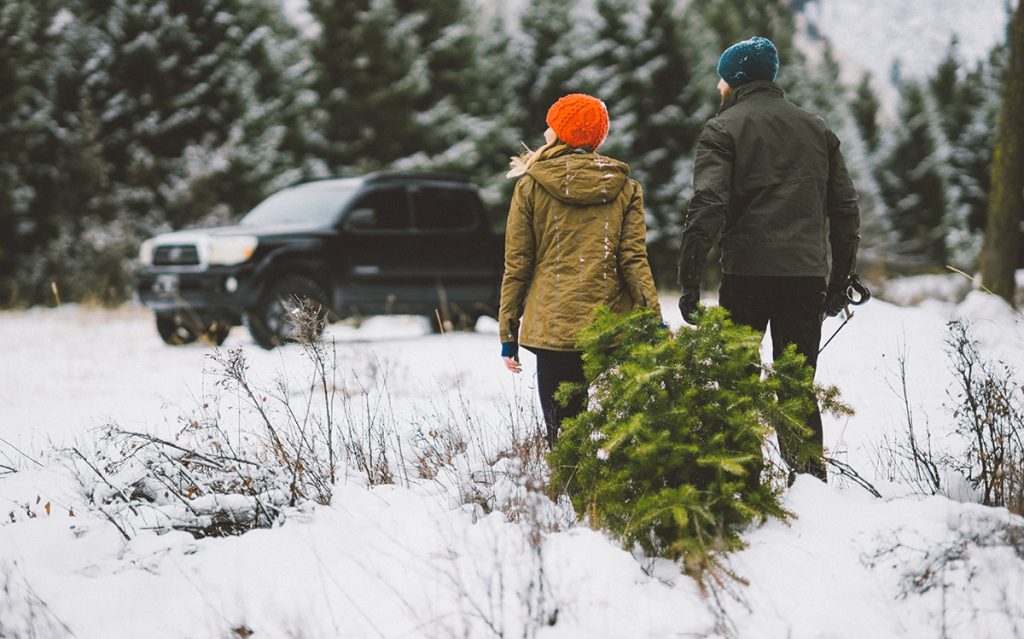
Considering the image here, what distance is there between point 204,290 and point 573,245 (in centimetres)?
710

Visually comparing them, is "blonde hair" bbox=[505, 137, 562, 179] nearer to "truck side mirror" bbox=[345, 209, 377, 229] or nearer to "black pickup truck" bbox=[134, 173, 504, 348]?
"black pickup truck" bbox=[134, 173, 504, 348]

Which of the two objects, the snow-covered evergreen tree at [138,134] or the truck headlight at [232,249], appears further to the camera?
the snow-covered evergreen tree at [138,134]

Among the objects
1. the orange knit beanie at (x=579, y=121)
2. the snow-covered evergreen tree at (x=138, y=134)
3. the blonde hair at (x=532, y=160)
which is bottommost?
the blonde hair at (x=532, y=160)

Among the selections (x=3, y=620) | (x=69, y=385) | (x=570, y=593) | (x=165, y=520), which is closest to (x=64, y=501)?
(x=165, y=520)

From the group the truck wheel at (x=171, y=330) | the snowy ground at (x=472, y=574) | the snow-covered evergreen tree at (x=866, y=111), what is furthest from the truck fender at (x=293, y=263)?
the snow-covered evergreen tree at (x=866, y=111)

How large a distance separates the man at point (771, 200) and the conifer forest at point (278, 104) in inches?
576

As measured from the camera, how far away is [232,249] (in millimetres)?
10109

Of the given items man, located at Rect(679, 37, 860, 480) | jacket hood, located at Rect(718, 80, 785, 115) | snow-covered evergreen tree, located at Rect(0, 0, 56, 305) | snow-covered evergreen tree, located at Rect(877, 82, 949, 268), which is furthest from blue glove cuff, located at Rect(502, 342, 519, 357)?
snow-covered evergreen tree, located at Rect(877, 82, 949, 268)

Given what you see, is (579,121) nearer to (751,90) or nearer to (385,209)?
(751,90)

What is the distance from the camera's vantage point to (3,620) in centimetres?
316

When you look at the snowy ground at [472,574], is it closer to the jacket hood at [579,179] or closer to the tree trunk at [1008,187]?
the jacket hood at [579,179]

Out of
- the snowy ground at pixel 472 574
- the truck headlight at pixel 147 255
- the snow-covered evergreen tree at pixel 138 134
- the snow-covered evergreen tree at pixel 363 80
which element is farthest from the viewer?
the snow-covered evergreen tree at pixel 363 80

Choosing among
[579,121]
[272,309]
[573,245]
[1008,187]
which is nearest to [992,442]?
[573,245]

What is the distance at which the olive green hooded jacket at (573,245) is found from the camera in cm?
384
